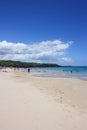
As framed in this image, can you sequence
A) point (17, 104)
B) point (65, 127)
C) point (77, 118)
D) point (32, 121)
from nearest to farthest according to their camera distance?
point (65, 127) → point (32, 121) → point (77, 118) → point (17, 104)

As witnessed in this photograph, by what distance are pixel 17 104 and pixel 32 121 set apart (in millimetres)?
2333

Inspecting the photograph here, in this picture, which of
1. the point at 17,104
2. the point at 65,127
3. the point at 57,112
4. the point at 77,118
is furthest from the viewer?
the point at 17,104

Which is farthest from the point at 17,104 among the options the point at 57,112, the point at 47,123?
the point at 47,123

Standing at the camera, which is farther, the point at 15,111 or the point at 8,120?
the point at 15,111

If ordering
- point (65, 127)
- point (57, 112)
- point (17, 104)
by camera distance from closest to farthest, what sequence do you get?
point (65, 127), point (57, 112), point (17, 104)

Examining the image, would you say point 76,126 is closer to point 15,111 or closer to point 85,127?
point 85,127

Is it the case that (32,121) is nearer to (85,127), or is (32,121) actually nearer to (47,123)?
(47,123)

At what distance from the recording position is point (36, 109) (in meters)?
8.22

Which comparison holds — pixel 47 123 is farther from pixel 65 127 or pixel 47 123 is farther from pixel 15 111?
pixel 15 111

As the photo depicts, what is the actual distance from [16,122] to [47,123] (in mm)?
1041

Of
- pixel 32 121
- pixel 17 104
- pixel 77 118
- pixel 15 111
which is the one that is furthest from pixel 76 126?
pixel 17 104

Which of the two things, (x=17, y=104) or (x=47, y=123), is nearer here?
(x=47, y=123)

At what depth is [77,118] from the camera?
24.1 ft

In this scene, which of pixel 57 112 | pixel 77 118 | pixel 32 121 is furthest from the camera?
pixel 57 112
